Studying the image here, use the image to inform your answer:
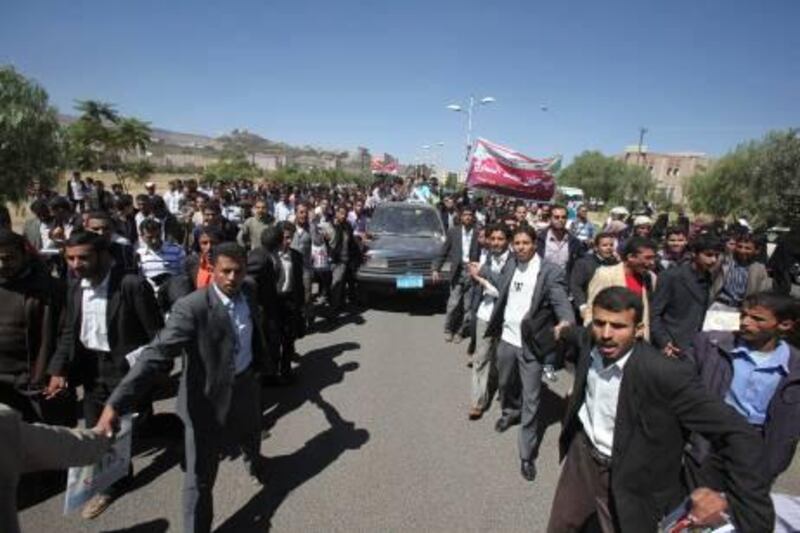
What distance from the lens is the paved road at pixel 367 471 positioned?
12.2 ft

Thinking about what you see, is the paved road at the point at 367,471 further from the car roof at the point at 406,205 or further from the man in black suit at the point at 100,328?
the car roof at the point at 406,205

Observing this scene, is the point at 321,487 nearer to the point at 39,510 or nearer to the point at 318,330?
the point at 39,510

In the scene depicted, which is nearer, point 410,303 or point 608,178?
point 410,303

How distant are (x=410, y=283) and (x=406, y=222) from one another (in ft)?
6.81

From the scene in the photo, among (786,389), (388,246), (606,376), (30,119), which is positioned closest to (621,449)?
(606,376)

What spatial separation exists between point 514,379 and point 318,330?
4.19m

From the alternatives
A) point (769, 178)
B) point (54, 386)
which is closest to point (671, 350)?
point (54, 386)

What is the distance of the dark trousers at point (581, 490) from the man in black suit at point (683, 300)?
2.12 metres

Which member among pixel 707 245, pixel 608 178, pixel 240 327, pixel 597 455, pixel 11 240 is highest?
pixel 608 178

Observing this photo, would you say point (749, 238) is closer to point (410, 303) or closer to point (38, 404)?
point (410, 303)

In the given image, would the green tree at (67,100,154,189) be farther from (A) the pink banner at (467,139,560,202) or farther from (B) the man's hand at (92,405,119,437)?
(B) the man's hand at (92,405,119,437)

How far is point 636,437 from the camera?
2.49m

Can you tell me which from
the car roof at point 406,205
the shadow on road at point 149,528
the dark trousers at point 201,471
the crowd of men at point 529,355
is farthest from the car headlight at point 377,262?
the shadow on road at point 149,528

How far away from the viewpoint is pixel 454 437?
502 cm
